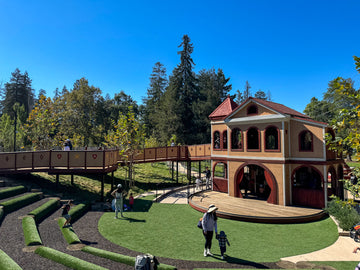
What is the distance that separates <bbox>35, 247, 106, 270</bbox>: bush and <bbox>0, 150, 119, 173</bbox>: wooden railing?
407 inches

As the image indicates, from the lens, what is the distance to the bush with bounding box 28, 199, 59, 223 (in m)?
12.7

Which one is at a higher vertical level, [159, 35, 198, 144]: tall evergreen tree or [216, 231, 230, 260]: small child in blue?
[159, 35, 198, 144]: tall evergreen tree

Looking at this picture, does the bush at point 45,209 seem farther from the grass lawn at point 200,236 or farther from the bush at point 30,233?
the grass lawn at point 200,236

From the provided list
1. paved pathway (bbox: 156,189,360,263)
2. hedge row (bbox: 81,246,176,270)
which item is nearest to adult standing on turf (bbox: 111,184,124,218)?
hedge row (bbox: 81,246,176,270)

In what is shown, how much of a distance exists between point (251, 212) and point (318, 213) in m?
4.32

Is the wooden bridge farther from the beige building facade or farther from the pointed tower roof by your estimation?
the beige building facade

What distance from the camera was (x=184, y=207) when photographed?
58.2ft

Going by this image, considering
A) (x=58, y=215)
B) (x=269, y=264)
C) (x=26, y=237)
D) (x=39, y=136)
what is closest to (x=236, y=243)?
(x=269, y=264)

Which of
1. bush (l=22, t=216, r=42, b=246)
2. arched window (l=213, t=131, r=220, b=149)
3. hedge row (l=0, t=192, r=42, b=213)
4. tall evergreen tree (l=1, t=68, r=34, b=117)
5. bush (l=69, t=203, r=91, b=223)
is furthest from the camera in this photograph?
tall evergreen tree (l=1, t=68, r=34, b=117)

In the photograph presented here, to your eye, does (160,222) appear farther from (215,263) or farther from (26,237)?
(26,237)

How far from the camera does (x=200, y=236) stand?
11.8 meters

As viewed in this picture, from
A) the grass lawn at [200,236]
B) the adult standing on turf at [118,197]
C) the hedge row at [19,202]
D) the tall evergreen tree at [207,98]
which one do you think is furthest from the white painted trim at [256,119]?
the tall evergreen tree at [207,98]

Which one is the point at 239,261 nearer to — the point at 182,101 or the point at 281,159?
the point at 281,159

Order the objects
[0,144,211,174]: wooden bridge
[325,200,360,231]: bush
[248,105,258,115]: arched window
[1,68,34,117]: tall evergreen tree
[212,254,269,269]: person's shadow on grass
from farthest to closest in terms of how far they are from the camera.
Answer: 1. [1,68,34,117]: tall evergreen tree
2. [248,105,258,115]: arched window
3. [0,144,211,174]: wooden bridge
4. [325,200,360,231]: bush
5. [212,254,269,269]: person's shadow on grass
